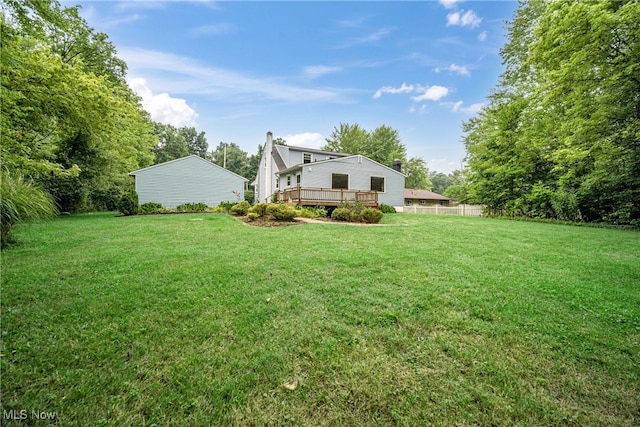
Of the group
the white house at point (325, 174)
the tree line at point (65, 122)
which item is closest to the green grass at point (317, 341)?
the tree line at point (65, 122)

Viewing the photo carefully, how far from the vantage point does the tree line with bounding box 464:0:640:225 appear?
6.94m

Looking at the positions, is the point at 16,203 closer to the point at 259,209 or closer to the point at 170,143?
the point at 259,209

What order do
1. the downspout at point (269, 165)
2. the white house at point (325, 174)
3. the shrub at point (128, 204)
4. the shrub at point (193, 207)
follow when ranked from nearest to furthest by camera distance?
the shrub at point (128, 204), the shrub at point (193, 207), the white house at point (325, 174), the downspout at point (269, 165)

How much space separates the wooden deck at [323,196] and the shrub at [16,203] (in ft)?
33.5

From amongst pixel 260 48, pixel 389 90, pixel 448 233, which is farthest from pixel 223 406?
pixel 389 90

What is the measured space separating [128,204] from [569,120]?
19773 mm

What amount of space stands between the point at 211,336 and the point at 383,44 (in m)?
12.8

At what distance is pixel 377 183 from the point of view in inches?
760

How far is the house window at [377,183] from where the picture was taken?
19.1 m

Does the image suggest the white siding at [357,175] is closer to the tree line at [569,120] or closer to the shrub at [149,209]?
the tree line at [569,120]

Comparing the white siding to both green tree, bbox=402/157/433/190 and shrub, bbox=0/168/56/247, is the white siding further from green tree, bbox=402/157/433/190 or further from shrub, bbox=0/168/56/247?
green tree, bbox=402/157/433/190

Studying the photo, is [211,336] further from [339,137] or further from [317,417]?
[339,137]

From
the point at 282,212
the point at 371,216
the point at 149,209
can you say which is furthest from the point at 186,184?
the point at 371,216

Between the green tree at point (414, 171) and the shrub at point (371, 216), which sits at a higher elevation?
the green tree at point (414, 171)
